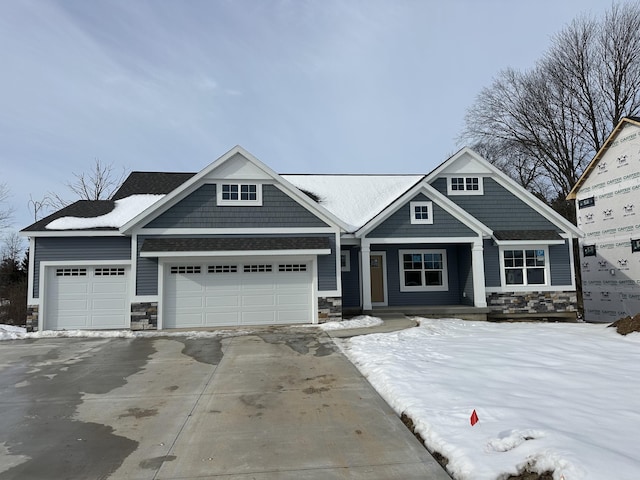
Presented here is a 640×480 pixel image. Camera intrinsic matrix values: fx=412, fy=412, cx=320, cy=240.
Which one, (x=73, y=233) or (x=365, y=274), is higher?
(x=73, y=233)

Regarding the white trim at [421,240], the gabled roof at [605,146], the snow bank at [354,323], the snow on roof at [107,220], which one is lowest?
the snow bank at [354,323]

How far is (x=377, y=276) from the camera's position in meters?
16.0

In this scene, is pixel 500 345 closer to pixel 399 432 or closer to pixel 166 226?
pixel 399 432

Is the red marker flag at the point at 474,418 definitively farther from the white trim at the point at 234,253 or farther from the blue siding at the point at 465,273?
the blue siding at the point at 465,273

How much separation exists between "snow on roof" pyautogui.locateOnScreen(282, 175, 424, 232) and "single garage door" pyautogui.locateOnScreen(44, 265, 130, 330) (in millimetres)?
7989

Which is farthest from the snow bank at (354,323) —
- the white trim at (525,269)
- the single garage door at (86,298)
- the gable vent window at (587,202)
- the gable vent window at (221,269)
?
the gable vent window at (587,202)

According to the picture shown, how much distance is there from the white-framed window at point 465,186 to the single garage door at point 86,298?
12.2 metres

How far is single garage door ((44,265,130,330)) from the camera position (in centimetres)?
1298

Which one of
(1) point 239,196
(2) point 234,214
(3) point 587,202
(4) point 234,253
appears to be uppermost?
(3) point 587,202

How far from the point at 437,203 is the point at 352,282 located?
429 centimetres

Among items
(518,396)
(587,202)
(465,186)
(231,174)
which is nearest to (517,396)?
(518,396)

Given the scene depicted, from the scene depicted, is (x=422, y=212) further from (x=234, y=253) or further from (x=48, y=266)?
(x=48, y=266)

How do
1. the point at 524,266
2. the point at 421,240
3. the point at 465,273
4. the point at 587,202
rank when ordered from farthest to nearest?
the point at 587,202
the point at 465,273
the point at 524,266
the point at 421,240

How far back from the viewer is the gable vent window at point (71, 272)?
1309 cm
